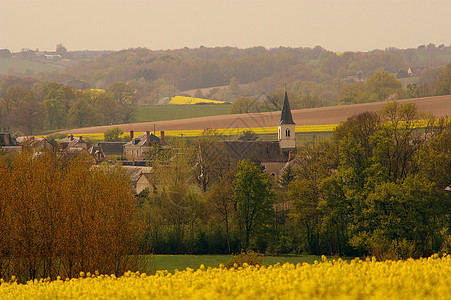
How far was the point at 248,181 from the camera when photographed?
194ft

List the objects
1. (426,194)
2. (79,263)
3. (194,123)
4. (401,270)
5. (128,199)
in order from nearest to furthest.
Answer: (401,270)
(79,263)
(128,199)
(426,194)
(194,123)

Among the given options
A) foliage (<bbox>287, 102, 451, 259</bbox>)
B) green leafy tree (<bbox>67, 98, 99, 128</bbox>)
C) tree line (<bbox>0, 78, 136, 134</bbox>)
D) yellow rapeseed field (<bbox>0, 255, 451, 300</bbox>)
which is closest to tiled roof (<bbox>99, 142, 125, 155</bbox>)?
Result: tree line (<bbox>0, 78, 136, 134</bbox>)

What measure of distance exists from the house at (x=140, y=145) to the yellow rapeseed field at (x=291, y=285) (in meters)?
97.1

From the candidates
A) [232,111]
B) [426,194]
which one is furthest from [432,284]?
[232,111]

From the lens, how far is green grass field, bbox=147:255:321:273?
1869 inches

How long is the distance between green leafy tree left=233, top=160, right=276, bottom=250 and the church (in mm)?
43326

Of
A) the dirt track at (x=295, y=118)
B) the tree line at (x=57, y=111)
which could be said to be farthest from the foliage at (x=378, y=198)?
the tree line at (x=57, y=111)

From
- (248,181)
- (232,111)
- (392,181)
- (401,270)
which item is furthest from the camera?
(232,111)

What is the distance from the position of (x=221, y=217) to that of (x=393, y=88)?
119098 millimetres

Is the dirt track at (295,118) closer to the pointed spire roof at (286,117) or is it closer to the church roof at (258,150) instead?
the pointed spire roof at (286,117)

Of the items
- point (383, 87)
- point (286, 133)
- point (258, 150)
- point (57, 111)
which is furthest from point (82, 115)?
point (383, 87)

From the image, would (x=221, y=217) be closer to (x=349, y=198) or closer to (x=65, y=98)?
(x=349, y=198)

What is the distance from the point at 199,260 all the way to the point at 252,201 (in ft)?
30.7

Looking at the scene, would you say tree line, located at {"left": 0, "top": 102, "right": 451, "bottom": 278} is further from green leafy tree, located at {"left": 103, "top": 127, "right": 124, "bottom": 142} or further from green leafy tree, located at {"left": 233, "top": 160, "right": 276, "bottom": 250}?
green leafy tree, located at {"left": 103, "top": 127, "right": 124, "bottom": 142}
